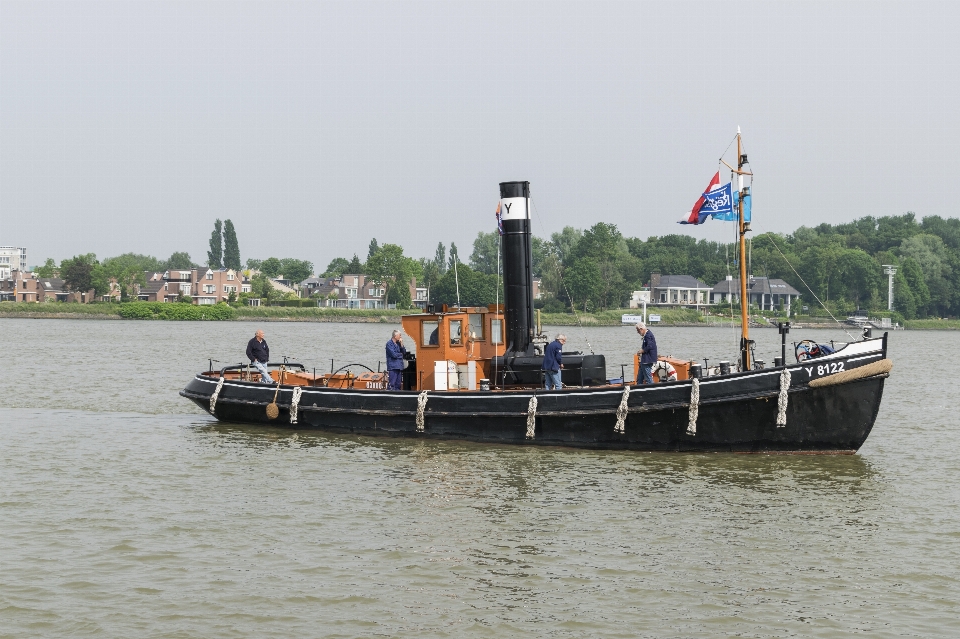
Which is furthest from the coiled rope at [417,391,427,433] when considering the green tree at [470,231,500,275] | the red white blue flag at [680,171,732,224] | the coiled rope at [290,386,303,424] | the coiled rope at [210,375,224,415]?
the green tree at [470,231,500,275]

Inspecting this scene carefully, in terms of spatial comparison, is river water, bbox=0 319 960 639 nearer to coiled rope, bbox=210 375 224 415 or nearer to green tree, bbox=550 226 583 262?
coiled rope, bbox=210 375 224 415

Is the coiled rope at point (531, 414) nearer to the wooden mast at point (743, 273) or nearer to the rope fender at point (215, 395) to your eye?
the wooden mast at point (743, 273)

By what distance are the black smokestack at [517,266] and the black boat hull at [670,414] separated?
208cm

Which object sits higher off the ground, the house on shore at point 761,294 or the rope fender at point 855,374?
the house on shore at point 761,294

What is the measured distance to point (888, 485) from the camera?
1639cm

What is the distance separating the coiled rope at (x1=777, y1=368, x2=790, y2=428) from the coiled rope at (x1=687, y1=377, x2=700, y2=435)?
1.32 m

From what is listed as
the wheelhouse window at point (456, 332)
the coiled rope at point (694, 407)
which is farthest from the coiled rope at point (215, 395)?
the coiled rope at point (694, 407)

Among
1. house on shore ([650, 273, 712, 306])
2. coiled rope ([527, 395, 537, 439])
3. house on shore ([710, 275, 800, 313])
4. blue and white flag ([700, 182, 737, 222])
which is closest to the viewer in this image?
coiled rope ([527, 395, 537, 439])

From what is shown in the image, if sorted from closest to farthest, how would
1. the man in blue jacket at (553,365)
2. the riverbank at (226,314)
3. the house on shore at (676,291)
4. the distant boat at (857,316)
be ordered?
the man in blue jacket at (553,365)
the riverbank at (226,314)
the distant boat at (857,316)
the house on shore at (676,291)

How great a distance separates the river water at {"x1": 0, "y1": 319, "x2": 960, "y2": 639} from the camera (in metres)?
9.85

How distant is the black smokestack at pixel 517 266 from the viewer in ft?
67.8

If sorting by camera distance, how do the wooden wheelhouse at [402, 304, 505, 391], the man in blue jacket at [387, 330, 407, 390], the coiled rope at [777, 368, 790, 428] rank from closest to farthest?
the coiled rope at [777, 368, 790, 428], the wooden wheelhouse at [402, 304, 505, 391], the man in blue jacket at [387, 330, 407, 390]

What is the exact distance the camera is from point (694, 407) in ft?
57.1

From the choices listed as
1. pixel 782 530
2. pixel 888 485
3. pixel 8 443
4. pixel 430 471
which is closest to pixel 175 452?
pixel 8 443
